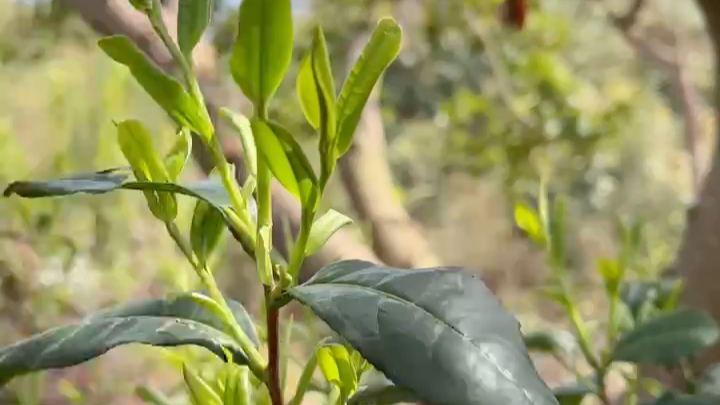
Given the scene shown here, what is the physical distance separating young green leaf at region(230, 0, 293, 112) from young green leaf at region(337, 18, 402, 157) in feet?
0.07

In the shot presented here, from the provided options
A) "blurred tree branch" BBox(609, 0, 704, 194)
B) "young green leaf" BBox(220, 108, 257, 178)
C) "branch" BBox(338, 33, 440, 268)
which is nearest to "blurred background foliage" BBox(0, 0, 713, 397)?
"blurred tree branch" BBox(609, 0, 704, 194)

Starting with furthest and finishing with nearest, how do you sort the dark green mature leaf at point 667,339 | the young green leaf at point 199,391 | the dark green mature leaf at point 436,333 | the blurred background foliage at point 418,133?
the blurred background foliage at point 418,133 < the dark green mature leaf at point 667,339 < the young green leaf at point 199,391 < the dark green mature leaf at point 436,333

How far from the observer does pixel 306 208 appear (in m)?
0.24

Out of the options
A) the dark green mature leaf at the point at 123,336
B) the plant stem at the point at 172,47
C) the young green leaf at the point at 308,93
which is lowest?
the dark green mature leaf at the point at 123,336

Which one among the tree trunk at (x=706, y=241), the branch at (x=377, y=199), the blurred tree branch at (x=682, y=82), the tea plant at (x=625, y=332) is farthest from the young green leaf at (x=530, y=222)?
the blurred tree branch at (x=682, y=82)

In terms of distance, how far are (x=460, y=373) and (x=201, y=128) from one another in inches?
5.0

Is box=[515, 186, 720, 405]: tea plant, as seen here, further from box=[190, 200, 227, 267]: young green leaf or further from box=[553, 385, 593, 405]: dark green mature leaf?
box=[190, 200, 227, 267]: young green leaf

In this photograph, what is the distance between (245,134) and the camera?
0.28 metres

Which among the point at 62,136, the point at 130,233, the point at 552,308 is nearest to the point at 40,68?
the point at 62,136

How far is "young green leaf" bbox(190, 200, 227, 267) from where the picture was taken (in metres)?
0.29

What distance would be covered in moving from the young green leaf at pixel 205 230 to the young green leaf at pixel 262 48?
0.07m

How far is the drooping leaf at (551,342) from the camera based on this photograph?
505 mm

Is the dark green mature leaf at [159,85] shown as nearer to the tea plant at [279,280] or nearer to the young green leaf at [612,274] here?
the tea plant at [279,280]

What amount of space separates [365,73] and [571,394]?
0.90 feet
